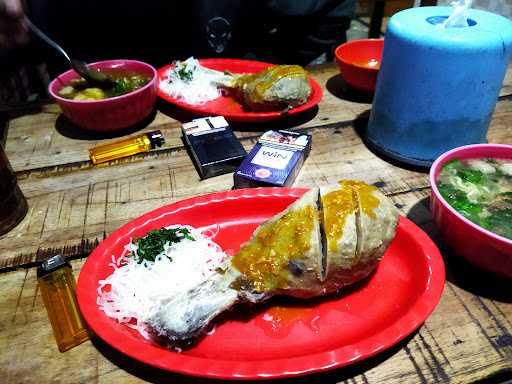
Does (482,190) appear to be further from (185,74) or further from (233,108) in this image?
(185,74)

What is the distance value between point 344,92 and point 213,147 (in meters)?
1.19

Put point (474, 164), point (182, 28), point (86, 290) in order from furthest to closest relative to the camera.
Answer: point (182, 28) → point (474, 164) → point (86, 290)

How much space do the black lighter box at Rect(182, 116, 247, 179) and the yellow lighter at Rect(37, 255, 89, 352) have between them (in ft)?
2.60

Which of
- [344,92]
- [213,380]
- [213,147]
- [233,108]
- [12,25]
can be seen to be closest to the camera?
[213,380]

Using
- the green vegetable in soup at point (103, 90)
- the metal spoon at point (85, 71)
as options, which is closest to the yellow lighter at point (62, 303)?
the green vegetable in soup at point (103, 90)

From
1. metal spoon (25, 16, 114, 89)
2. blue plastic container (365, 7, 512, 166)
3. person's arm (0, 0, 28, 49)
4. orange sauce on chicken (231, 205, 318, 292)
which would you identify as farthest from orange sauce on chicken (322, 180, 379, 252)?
person's arm (0, 0, 28, 49)

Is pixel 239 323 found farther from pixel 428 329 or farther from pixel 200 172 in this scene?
pixel 200 172

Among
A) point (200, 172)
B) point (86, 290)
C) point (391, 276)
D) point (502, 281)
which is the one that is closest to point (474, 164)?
point (502, 281)

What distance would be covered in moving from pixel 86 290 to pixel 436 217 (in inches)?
49.3

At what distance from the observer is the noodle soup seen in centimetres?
135

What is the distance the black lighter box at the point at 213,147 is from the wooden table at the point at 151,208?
0.06 metres

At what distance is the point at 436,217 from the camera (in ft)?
4.64

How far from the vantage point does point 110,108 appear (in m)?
2.10

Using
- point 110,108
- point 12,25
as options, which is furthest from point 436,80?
point 12,25
